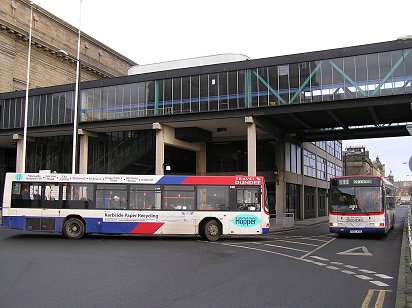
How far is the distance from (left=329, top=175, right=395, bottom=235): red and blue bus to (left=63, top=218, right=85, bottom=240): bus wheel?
12033 mm

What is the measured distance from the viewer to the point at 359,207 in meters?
20.9

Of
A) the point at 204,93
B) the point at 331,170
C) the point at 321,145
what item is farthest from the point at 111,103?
the point at 331,170

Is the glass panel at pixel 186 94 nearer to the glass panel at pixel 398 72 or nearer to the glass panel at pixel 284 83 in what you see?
the glass panel at pixel 284 83

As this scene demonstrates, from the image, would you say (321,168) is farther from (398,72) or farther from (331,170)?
(398,72)

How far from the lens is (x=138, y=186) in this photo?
792 inches

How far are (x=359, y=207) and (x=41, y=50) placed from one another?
46967 millimetres

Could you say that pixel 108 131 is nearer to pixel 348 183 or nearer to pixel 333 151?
pixel 348 183

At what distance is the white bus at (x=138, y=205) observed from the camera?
774 inches

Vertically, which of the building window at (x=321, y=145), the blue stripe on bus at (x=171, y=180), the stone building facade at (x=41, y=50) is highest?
the stone building facade at (x=41, y=50)

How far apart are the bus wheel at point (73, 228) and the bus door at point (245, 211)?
6.90 metres

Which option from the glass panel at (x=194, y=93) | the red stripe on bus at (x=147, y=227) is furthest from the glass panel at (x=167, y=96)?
the red stripe on bus at (x=147, y=227)

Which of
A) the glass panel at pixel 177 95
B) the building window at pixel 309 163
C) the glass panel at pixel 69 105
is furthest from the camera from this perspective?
the building window at pixel 309 163

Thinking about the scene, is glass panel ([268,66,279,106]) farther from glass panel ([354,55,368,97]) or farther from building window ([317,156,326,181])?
building window ([317,156,326,181])

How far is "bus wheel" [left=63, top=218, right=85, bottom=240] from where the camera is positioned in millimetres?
19688
